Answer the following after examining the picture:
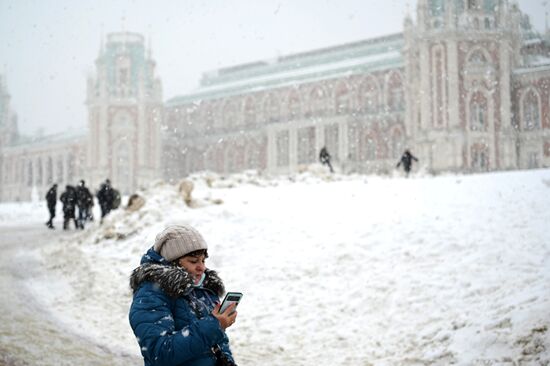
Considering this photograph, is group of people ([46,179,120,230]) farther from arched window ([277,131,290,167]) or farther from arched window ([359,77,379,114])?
arched window ([359,77,379,114])

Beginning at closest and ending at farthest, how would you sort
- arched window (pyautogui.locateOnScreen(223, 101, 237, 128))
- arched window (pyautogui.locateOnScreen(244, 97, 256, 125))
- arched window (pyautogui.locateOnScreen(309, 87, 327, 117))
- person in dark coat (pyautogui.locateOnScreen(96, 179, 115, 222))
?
1. person in dark coat (pyautogui.locateOnScreen(96, 179, 115, 222))
2. arched window (pyautogui.locateOnScreen(309, 87, 327, 117))
3. arched window (pyautogui.locateOnScreen(244, 97, 256, 125))
4. arched window (pyautogui.locateOnScreen(223, 101, 237, 128))

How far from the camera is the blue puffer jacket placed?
10.6 ft

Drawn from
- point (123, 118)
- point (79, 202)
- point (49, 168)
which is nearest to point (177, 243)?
point (79, 202)

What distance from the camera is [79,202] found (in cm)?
2130

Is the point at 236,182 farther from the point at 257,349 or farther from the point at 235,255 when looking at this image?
the point at 257,349

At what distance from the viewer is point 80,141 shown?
66812 mm

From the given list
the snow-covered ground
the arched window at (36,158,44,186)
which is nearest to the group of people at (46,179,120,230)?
the snow-covered ground

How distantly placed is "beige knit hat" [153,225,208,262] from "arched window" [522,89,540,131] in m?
38.0

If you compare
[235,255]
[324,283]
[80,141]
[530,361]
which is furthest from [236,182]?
[80,141]

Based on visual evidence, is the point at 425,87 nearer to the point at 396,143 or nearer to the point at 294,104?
the point at 396,143

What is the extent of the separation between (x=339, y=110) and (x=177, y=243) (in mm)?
50128

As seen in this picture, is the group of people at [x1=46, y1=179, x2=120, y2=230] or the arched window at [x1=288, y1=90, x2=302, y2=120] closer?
the group of people at [x1=46, y1=179, x2=120, y2=230]

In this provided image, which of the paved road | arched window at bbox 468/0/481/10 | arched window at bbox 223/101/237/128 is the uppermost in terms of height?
arched window at bbox 468/0/481/10

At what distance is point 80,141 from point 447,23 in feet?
136
